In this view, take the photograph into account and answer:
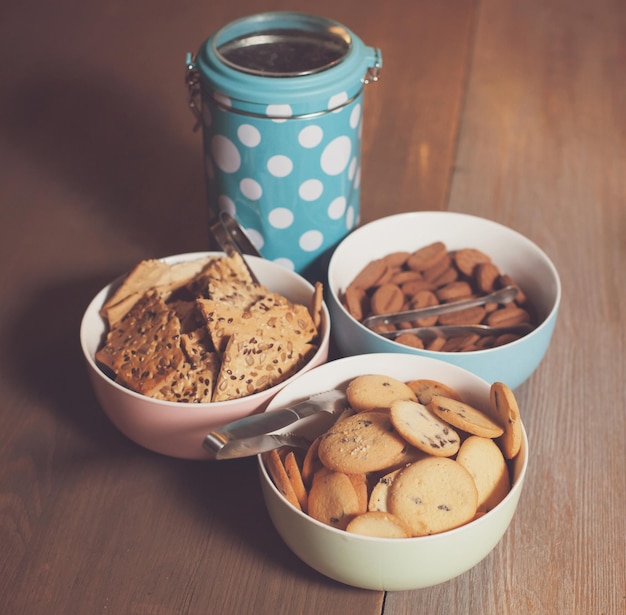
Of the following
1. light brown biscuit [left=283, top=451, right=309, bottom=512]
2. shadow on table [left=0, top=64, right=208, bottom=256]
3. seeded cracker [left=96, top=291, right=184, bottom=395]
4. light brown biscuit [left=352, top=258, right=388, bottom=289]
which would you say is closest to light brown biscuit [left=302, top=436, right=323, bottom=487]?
light brown biscuit [left=283, top=451, right=309, bottom=512]

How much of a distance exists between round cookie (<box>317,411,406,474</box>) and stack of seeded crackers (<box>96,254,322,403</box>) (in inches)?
3.7

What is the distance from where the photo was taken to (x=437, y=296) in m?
0.83

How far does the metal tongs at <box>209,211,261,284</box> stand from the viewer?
2.65 feet

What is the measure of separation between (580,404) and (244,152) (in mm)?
400

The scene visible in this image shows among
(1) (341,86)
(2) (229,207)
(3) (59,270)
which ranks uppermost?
(1) (341,86)

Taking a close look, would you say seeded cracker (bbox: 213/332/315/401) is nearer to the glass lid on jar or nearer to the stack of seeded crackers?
the stack of seeded crackers

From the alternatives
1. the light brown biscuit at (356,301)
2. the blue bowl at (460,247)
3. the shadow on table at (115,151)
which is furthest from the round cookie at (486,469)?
the shadow on table at (115,151)

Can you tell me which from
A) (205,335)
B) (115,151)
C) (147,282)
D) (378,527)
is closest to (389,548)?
(378,527)

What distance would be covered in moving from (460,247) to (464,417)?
323mm

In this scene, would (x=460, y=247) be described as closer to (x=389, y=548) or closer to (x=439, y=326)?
(x=439, y=326)

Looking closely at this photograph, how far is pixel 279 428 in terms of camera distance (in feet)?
2.00

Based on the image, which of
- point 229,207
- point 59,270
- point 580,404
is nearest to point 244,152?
point 229,207

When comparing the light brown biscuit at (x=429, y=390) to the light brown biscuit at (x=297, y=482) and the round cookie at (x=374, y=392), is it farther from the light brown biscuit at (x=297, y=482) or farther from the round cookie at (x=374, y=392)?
the light brown biscuit at (x=297, y=482)

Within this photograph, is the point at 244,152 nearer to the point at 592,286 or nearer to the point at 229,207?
the point at 229,207
